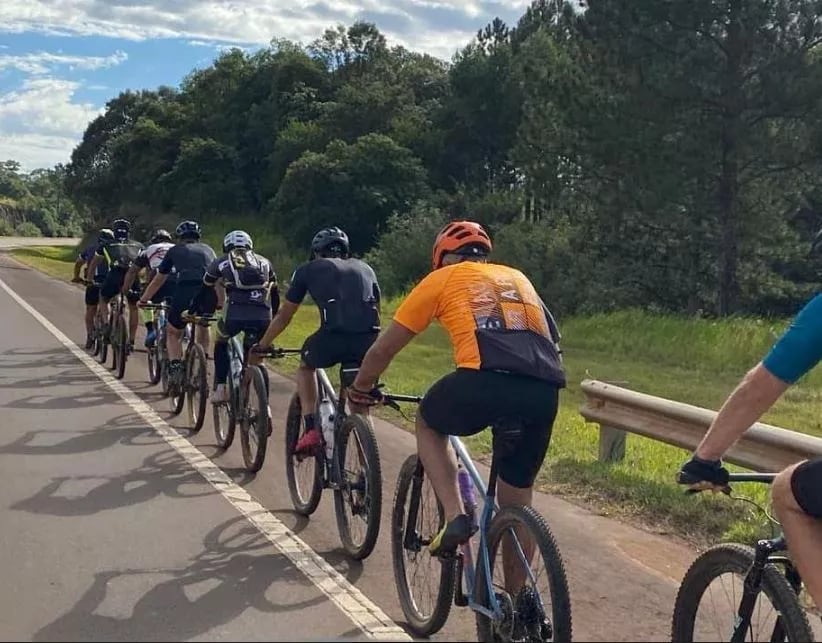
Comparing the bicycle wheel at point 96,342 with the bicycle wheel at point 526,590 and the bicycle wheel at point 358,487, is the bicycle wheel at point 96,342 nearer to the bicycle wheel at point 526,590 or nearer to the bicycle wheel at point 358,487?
the bicycle wheel at point 358,487

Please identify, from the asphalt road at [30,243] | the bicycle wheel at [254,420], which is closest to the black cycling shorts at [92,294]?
the bicycle wheel at [254,420]

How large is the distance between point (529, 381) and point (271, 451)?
16.8 ft

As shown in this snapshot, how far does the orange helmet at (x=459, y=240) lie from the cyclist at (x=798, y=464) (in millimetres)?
1728

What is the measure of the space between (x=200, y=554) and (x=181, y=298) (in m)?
5.29

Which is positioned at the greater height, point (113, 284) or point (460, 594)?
point (113, 284)

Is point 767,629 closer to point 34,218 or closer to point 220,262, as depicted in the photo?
point 220,262

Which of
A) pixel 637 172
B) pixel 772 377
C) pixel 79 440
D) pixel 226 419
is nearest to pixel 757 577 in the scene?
pixel 772 377

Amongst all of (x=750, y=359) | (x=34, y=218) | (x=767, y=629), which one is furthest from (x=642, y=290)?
(x=34, y=218)

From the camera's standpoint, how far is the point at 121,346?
13.8 metres

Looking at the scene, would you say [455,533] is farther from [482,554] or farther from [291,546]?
[291,546]

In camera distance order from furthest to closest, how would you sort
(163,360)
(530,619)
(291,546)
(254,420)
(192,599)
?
(163,360)
(254,420)
(291,546)
(192,599)
(530,619)

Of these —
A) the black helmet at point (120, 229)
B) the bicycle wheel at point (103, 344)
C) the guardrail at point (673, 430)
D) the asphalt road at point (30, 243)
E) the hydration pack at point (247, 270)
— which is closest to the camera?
the guardrail at point (673, 430)

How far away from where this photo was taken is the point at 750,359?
1780cm

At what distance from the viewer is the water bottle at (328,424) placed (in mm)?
6836
